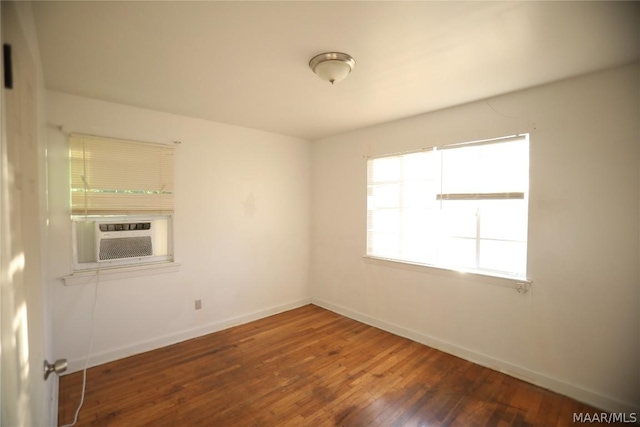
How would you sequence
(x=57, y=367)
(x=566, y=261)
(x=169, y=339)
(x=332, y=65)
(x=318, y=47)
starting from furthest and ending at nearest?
(x=169, y=339) → (x=566, y=261) → (x=332, y=65) → (x=318, y=47) → (x=57, y=367)

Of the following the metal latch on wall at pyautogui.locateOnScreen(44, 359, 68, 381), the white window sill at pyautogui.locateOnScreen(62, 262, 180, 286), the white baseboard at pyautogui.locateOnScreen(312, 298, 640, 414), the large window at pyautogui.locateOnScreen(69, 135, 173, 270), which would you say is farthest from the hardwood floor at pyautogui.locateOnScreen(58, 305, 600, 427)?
the metal latch on wall at pyautogui.locateOnScreen(44, 359, 68, 381)

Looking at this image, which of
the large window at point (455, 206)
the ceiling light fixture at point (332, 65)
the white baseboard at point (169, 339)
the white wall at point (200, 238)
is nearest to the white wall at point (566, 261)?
the large window at point (455, 206)

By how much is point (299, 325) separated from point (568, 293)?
9.07 ft

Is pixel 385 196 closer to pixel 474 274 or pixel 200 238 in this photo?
pixel 474 274

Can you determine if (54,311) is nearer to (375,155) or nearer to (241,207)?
(241,207)

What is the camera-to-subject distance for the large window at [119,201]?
8.88ft

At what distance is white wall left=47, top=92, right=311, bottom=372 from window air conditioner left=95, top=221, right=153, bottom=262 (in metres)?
0.24

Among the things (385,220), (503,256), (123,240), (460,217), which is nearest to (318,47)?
(460,217)

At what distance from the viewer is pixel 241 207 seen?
12.5 feet

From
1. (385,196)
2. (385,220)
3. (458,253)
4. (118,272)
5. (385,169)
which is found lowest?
(118,272)

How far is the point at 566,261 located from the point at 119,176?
13.2 ft

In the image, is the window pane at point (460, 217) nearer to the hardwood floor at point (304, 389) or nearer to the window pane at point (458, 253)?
the window pane at point (458, 253)

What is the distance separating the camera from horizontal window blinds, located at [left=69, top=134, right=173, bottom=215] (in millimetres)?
2682

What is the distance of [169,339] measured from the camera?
10.6 feet
